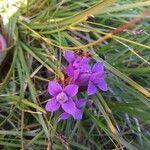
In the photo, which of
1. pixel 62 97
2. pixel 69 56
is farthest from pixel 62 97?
pixel 69 56

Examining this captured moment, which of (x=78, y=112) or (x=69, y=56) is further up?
(x=69, y=56)

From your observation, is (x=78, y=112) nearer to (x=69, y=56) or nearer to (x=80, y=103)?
(x=80, y=103)

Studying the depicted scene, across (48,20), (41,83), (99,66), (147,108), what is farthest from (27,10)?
(147,108)

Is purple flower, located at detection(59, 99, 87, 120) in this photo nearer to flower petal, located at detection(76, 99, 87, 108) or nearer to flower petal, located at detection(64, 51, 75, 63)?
flower petal, located at detection(76, 99, 87, 108)

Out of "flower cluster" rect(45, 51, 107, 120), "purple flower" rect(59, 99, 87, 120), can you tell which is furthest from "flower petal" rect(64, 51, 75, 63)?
"purple flower" rect(59, 99, 87, 120)

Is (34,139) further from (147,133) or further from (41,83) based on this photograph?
(147,133)

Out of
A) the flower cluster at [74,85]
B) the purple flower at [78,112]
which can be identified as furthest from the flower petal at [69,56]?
the purple flower at [78,112]
